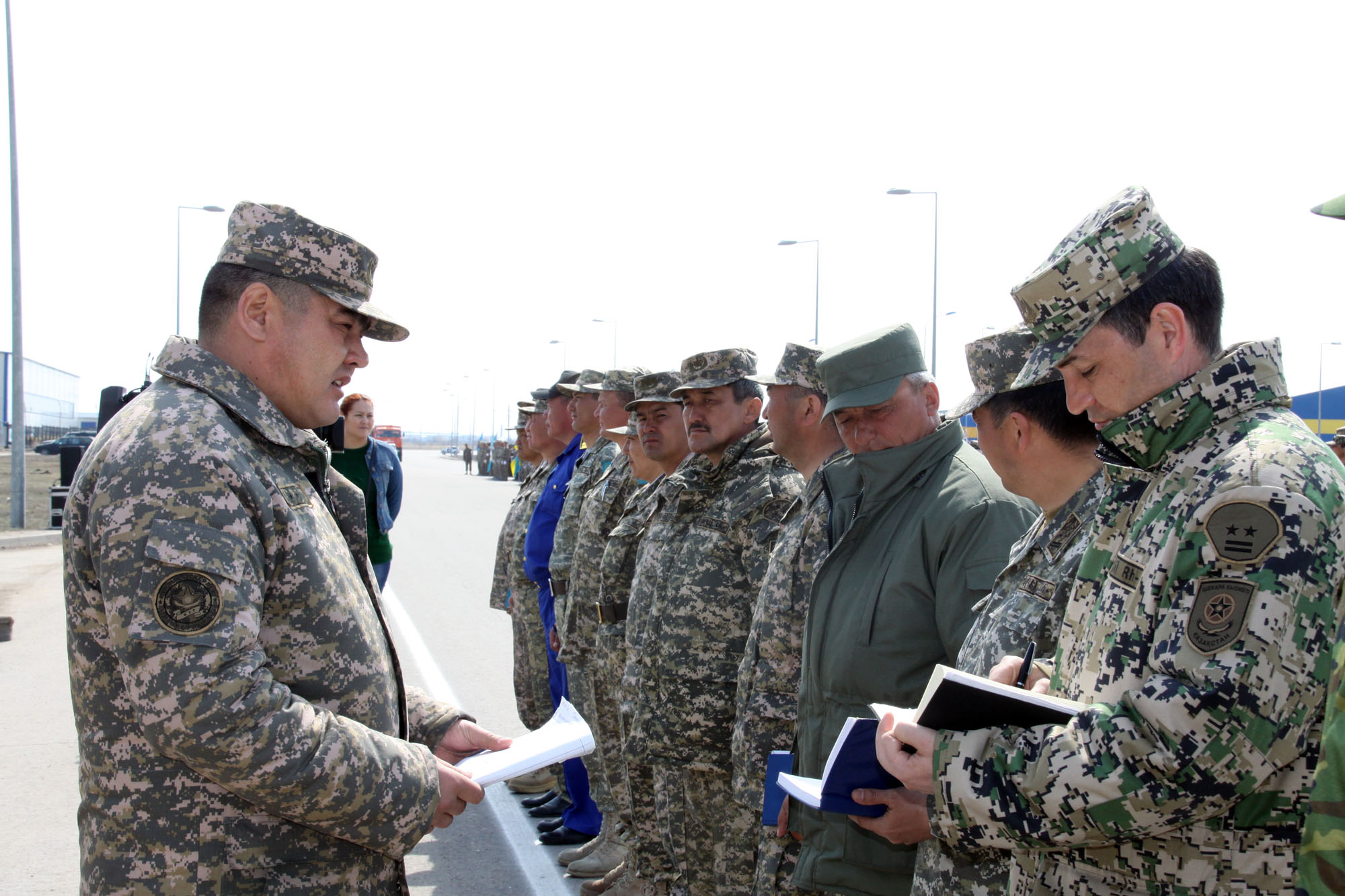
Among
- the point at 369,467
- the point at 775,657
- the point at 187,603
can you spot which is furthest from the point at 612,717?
the point at 187,603

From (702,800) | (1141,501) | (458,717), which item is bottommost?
(702,800)

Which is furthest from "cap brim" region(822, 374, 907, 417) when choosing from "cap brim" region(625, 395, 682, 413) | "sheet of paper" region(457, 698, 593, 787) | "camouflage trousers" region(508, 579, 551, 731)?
"camouflage trousers" region(508, 579, 551, 731)

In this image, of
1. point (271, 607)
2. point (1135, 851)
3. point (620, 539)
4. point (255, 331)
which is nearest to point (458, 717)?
point (271, 607)

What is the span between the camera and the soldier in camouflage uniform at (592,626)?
5031mm

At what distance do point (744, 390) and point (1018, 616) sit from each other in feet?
8.53

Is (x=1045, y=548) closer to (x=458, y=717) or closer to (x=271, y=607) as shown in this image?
(x=458, y=717)

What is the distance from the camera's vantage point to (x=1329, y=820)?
1085mm

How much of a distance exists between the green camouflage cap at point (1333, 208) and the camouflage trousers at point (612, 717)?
425cm

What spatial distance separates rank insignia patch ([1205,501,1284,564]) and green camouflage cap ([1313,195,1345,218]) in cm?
49

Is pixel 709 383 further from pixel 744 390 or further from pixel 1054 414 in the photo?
pixel 1054 414

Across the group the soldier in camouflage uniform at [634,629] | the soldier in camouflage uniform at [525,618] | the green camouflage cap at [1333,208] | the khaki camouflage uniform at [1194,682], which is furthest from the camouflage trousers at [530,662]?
the green camouflage cap at [1333,208]

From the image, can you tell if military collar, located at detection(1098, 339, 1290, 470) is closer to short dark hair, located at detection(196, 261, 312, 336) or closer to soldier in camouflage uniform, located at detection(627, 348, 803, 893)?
short dark hair, located at detection(196, 261, 312, 336)

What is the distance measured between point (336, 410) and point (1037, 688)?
1.70 metres

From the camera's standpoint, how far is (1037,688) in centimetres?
200
